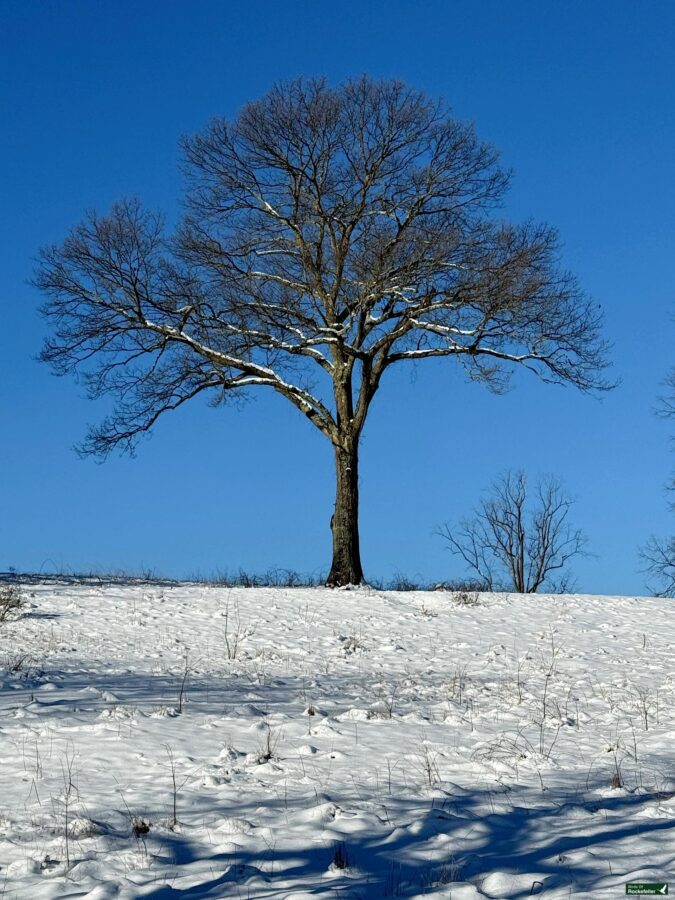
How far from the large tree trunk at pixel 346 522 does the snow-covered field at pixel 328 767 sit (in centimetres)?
657

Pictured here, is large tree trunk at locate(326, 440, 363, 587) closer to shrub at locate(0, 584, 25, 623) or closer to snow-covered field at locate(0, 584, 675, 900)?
snow-covered field at locate(0, 584, 675, 900)

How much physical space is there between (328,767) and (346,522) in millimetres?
14104

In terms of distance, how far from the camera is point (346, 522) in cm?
2083

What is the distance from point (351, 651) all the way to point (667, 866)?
8564 mm

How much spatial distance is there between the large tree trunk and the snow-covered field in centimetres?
657

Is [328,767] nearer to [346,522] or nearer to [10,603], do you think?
[10,603]

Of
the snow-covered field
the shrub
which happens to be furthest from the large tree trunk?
the shrub

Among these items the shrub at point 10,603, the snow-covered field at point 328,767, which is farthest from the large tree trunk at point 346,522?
the shrub at point 10,603

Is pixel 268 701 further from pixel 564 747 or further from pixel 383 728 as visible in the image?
pixel 564 747

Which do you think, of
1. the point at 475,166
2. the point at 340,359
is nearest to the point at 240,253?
the point at 340,359

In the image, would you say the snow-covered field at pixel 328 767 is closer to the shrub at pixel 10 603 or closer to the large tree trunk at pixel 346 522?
the shrub at pixel 10 603

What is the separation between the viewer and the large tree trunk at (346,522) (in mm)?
20703

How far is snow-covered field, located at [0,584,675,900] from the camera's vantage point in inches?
187

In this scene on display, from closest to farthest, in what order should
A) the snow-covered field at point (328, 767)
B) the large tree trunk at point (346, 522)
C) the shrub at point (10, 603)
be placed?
the snow-covered field at point (328, 767) < the shrub at point (10, 603) < the large tree trunk at point (346, 522)
